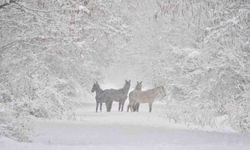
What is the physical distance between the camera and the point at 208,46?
49.5 feet

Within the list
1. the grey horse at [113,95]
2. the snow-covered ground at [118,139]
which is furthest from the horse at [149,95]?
the snow-covered ground at [118,139]

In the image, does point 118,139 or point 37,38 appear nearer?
point 37,38

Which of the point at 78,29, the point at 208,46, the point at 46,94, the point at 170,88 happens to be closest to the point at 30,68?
the point at 46,94

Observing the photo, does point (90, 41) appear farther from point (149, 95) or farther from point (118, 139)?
point (149, 95)

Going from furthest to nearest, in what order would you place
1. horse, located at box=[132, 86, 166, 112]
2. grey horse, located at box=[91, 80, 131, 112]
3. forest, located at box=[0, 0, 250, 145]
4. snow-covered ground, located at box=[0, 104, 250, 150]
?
grey horse, located at box=[91, 80, 131, 112], horse, located at box=[132, 86, 166, 112], forest, located at box=[0, 0, 250, 145], snow-covered ground, located at box=[0, 104, 250, 150]

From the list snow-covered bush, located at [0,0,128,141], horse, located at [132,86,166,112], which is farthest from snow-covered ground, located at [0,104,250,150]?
horse, located at [132,86,166,112]

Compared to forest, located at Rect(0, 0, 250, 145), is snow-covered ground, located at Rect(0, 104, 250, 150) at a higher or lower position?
lower

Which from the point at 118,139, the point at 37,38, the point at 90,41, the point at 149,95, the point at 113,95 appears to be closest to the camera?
the point at 37,38

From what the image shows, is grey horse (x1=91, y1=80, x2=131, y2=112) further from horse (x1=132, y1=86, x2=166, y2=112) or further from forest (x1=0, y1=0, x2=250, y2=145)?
forest (x1=0, y1=0, x2=250, y2=145)

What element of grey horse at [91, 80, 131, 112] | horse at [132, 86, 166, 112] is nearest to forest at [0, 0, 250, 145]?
horse at [132, 86, 166, 112]

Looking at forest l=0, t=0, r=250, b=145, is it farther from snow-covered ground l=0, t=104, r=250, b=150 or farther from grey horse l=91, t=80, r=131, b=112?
grey horse l=91, t=80, r=131, b=112

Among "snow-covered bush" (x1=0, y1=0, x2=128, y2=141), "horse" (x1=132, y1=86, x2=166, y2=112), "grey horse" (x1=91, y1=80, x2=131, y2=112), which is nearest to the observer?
"snow-covered bush" (x1=0, y1=0, x2=128, y2=141)

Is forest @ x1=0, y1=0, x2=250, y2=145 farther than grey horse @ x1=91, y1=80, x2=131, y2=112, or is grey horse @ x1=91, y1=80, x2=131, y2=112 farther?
grey horse @ x1=91, y1=80, x2=131, y2=112

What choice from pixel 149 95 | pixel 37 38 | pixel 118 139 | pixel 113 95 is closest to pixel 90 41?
pixel 37 38
